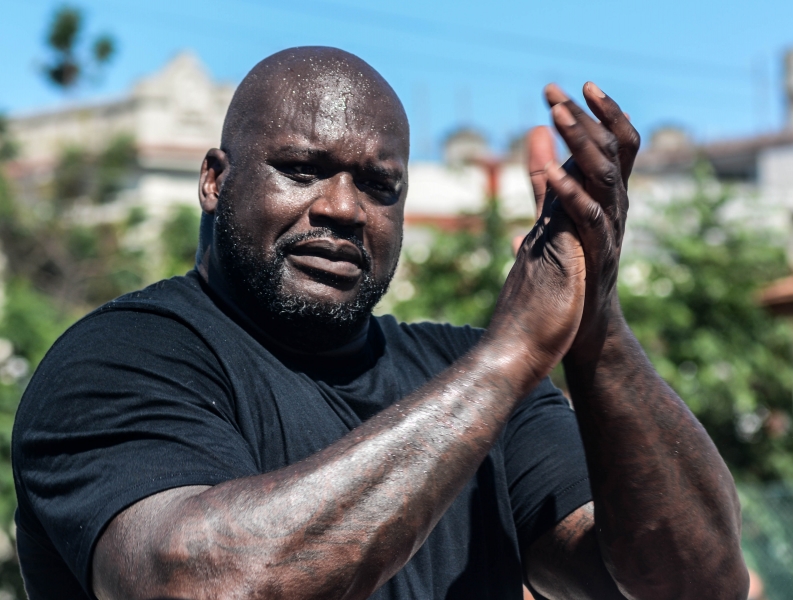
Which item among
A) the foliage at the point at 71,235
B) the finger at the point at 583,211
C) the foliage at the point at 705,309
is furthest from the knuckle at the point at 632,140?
the foliage at the point at 71,235

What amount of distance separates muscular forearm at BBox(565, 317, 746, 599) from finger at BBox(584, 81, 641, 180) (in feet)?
1.18

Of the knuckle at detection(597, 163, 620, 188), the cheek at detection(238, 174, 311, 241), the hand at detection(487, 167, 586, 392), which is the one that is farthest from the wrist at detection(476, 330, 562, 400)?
the cheek at detection(238, 174, 311, 241)

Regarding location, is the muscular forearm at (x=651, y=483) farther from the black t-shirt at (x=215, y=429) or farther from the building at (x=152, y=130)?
the building at (x=152, y=130)

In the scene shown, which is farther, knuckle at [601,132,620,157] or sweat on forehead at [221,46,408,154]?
sweat on forehead at [221,46,408,154]

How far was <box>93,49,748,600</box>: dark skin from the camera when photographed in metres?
1.59

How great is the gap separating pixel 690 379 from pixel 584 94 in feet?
26.7

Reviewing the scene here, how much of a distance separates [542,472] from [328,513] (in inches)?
30.7

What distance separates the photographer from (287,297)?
6.82 ft

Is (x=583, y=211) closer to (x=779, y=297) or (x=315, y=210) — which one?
(x=315, y=210)

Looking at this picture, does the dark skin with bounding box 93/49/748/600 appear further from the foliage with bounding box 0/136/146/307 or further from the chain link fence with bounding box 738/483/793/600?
the foliage with bounding box 0/136/146/307

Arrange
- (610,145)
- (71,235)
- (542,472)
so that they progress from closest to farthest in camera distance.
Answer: (610,145) → (542,472) → (71,235)

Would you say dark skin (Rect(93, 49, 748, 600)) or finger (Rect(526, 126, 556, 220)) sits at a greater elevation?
finger (Rect(526, 126, 556, 220))

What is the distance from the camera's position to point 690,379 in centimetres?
955

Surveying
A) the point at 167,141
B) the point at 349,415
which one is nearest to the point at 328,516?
the point at 349,415
